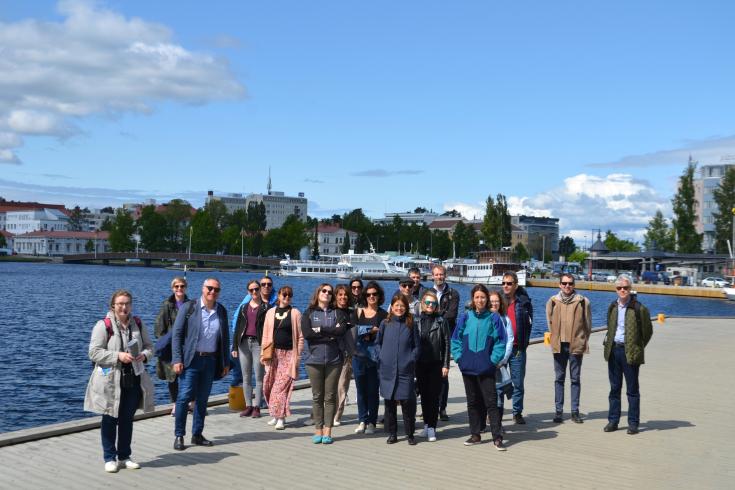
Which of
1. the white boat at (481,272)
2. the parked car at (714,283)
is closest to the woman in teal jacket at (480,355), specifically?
the parked car at (714,283)

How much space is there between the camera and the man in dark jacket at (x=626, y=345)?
10.8 meters

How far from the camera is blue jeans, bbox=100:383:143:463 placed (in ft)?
28.1

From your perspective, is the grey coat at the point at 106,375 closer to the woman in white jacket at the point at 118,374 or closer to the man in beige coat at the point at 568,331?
the woman in white jacket at the point at 118,374

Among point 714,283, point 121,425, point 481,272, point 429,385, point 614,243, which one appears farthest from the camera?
point 614,243

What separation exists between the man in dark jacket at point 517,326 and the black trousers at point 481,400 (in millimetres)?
1149

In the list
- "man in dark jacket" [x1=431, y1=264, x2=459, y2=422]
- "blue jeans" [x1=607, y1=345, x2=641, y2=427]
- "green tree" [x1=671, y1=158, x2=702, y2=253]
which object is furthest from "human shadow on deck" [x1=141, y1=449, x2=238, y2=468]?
"green tree" [x1=671, y1=158, x2=702, y2=253]

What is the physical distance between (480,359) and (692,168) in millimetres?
101429

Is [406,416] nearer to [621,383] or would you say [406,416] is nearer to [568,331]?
[568,331]

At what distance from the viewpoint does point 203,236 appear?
18712cm

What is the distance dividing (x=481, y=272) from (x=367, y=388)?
11112 cm

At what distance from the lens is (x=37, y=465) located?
29.0ft

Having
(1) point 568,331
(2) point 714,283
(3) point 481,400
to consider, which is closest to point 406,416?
(3) point 481,400

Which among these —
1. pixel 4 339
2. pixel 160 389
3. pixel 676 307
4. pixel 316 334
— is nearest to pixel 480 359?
pixel 316 334

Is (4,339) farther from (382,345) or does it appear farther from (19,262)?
(19,262)
